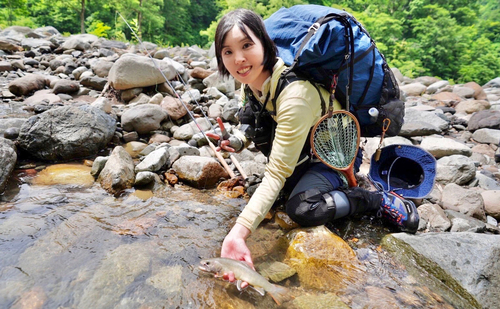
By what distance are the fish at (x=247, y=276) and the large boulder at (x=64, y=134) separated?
310 centimetres

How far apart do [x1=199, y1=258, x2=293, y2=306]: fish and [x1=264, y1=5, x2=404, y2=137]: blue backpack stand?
1.34 metres

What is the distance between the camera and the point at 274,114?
2.40 metres

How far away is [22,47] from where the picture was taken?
38.6 ft

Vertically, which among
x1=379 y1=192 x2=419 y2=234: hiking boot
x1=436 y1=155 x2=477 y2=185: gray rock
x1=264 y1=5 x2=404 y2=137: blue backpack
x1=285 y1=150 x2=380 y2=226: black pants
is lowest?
x1=436 y1=155 x2=477 y2=185: gray rock

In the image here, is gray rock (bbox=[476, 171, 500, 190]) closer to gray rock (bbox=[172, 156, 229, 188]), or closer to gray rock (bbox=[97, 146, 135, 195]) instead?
gray rock (bbox=[172, 156, 229, 188])

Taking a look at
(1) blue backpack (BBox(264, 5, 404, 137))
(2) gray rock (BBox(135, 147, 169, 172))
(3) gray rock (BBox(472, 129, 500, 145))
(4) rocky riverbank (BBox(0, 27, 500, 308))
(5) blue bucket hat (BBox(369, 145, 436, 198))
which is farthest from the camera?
(3) gray rock (BBox(472, 129, 500, 145))

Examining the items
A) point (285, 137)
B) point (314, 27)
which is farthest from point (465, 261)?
point (314, 27)

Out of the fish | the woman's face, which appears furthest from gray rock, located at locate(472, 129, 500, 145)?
the fish

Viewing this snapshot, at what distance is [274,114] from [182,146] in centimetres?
212

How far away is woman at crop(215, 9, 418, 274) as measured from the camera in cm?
204

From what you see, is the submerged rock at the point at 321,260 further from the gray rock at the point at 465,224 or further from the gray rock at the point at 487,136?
the gray rock at the point at 487,136

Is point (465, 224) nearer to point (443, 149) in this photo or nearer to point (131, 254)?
point (443, 149)

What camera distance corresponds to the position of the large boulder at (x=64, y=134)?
3.81m

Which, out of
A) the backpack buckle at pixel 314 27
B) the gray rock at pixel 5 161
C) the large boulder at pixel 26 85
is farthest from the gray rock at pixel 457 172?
the large boulder at pixel 26 85
